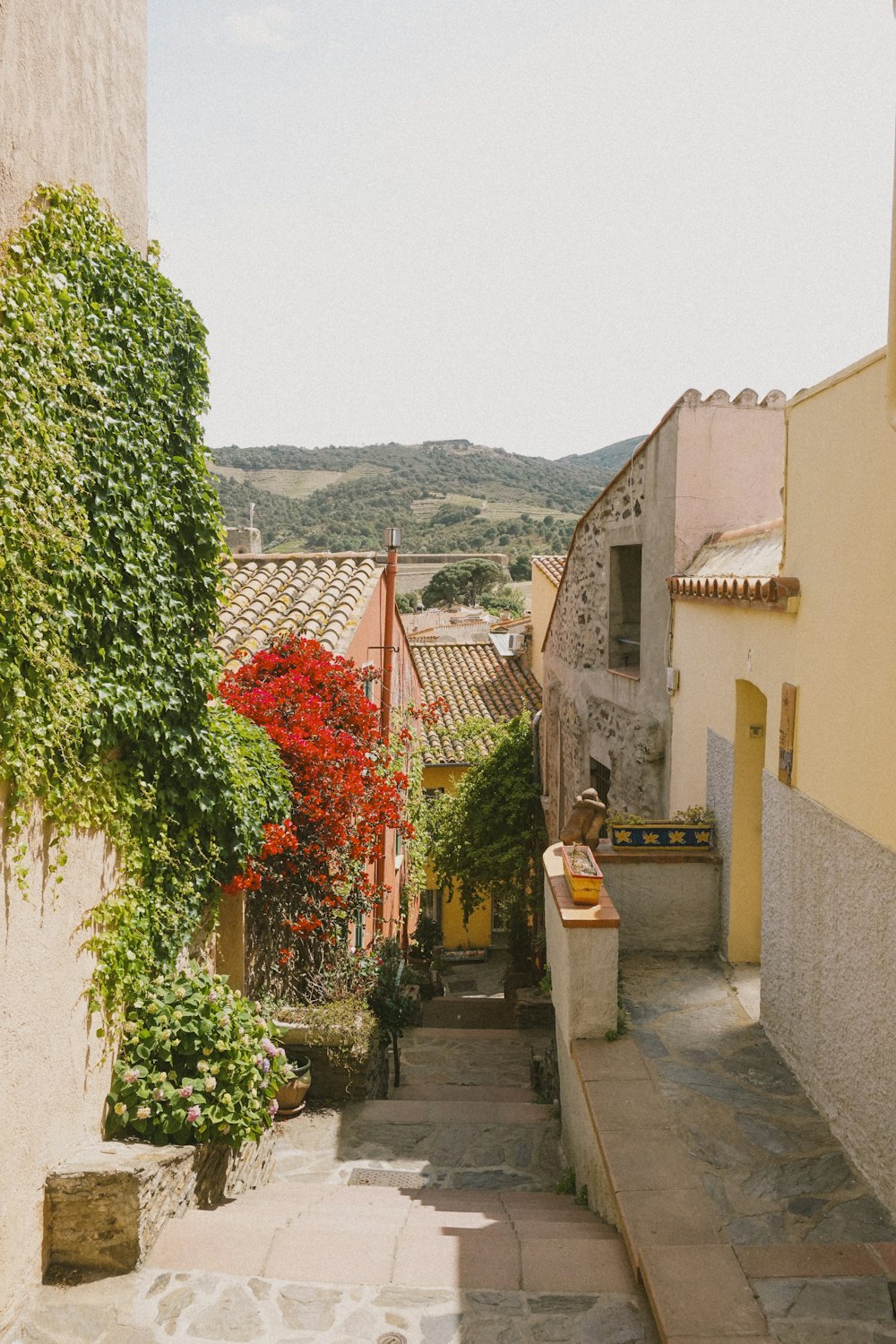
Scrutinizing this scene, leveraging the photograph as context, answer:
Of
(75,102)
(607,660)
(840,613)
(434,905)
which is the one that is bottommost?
(434,905)

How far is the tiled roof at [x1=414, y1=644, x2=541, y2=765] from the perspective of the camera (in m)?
19.0

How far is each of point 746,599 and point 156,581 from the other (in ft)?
13.9

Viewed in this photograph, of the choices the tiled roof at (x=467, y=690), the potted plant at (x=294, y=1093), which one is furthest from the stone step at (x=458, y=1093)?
the tiled roof at (x=467, y=690)

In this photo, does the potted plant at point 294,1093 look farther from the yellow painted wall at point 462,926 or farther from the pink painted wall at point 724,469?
the yellow painted wall at point 462,926

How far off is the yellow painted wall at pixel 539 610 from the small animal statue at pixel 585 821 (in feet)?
31.9

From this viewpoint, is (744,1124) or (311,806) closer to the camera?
(744,1124)

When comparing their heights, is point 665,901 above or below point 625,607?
below

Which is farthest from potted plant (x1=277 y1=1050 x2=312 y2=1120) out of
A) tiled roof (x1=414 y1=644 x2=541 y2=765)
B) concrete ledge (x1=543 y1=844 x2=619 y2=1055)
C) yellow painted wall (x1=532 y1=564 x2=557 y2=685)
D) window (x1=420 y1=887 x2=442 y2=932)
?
window (x1=420 y1=887 x2=442 y2=932)

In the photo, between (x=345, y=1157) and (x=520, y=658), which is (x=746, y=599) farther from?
(x=520, y=658)

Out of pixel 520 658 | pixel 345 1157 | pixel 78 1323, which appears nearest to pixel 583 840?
pixel 345 1157

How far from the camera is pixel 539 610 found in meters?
19.8

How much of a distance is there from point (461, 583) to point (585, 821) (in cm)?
4217

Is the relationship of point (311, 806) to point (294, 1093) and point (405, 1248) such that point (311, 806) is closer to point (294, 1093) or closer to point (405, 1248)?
point (294, 1093)

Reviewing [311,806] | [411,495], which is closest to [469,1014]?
[311,806]
